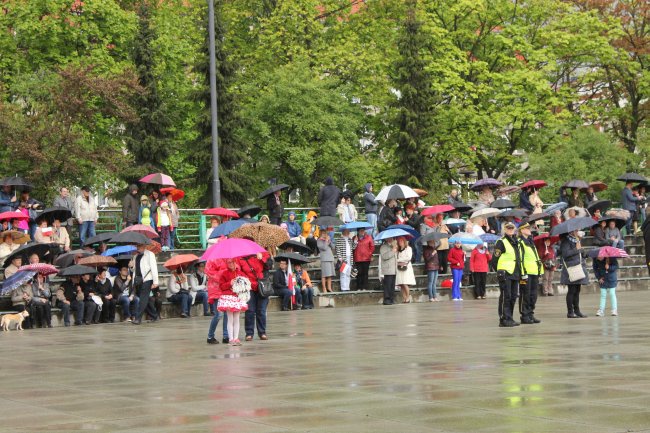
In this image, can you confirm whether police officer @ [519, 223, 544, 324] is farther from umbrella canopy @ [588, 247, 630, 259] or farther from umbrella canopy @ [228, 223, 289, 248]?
umbrella canopy @ [228, 223, 289, 248]

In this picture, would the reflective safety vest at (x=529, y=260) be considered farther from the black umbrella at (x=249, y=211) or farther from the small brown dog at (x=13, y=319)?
the black umbrella at (x=249, y=211)

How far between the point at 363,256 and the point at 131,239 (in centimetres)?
733

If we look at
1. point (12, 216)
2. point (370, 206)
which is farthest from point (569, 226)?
point (370, 206)

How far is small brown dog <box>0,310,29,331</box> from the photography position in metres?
24.4

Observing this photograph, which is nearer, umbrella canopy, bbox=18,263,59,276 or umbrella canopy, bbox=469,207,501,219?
umbrella canopy, bbox=18,263,59,276

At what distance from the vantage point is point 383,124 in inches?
2089

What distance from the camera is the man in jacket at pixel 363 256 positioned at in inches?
1228

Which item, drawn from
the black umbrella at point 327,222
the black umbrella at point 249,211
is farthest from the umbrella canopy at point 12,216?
the black umbrella at point 327,222

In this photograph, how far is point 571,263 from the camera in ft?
74.2

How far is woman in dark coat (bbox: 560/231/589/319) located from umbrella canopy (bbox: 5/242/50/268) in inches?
427

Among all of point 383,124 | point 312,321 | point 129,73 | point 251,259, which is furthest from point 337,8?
point 251,259

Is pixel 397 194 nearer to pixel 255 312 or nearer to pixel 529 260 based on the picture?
pixel 529 260

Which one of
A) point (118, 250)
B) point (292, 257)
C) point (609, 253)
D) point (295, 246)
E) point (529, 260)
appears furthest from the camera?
point (295, 246)

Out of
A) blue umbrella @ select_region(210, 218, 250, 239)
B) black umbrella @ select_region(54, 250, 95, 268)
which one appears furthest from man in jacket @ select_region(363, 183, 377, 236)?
black umbrella @ select_region(54, 250, 95, 268)
